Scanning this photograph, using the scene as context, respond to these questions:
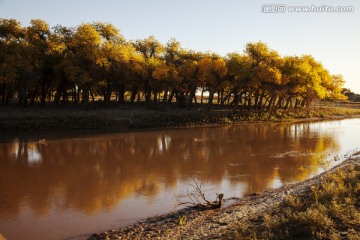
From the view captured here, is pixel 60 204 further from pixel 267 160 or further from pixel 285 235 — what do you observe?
pixel 267 160

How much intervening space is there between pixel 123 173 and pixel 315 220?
14493 mm

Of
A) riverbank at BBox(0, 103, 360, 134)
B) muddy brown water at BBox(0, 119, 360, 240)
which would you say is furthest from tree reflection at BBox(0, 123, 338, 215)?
riverbank at BBox(0, 103, 360, 134)

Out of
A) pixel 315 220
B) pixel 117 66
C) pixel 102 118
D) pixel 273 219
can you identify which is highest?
pixel 117 66

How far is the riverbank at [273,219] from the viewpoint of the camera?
33.9 ft

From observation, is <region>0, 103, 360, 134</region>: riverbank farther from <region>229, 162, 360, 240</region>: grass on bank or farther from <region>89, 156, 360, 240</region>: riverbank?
<region>229, 162, 360, 240</region>: grass on bank

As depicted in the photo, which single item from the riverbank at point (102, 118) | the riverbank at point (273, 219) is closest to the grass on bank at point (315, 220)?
the riverbank at point (273, 219)

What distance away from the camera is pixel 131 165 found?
25.4 metres

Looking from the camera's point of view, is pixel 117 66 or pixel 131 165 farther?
pixel 117 66

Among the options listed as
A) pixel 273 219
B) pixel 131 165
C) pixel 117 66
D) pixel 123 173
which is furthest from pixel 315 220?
pixel 117 66

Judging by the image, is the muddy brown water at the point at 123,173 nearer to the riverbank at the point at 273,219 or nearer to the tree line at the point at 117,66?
the riverbank at the point at 273,219

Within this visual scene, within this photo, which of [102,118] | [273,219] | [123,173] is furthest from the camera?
[102,118]

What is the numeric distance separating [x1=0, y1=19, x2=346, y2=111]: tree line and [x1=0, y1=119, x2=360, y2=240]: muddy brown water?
1518 centimetres

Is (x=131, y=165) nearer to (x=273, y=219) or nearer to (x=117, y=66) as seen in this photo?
(x=273, y=219)

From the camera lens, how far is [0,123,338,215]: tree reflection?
17.8 meters
